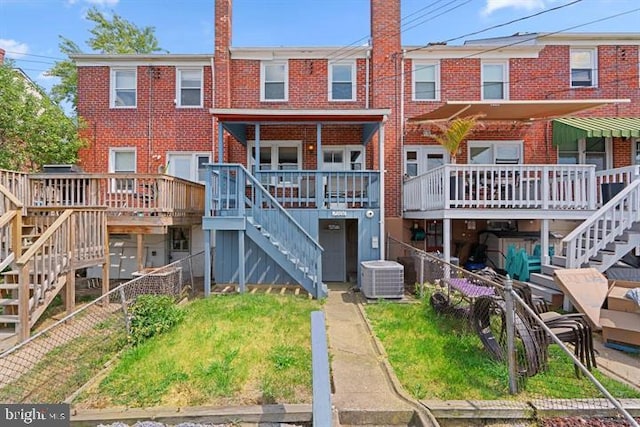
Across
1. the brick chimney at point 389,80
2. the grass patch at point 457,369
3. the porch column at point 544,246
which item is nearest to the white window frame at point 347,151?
the brick chimney at point 389,80

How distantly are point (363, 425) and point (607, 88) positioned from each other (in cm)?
1346

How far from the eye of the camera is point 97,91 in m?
11.4

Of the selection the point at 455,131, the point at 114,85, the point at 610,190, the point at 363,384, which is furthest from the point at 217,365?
the point at 114,85

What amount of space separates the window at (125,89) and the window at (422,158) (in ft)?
30.6

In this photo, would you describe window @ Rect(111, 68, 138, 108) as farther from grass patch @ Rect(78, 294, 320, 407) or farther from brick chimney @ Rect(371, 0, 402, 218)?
grass patch @ Rect(78, 294, 320, 407)

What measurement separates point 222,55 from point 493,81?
29.3ft

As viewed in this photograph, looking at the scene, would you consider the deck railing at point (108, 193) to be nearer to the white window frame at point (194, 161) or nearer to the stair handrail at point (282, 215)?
the stair handrail at point (282, 215)

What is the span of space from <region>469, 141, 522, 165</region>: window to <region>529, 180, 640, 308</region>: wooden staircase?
413 cm

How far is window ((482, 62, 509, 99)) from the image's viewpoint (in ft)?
37.1

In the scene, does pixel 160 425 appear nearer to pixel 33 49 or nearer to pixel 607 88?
pixel 607 88

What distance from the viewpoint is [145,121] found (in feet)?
37.4

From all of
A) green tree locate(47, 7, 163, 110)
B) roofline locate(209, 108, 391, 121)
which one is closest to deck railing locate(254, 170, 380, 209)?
roofline locate(209, 108, 391, 121)

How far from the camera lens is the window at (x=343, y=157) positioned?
11070 mm

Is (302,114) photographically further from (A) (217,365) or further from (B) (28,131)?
(B) (28,131)
